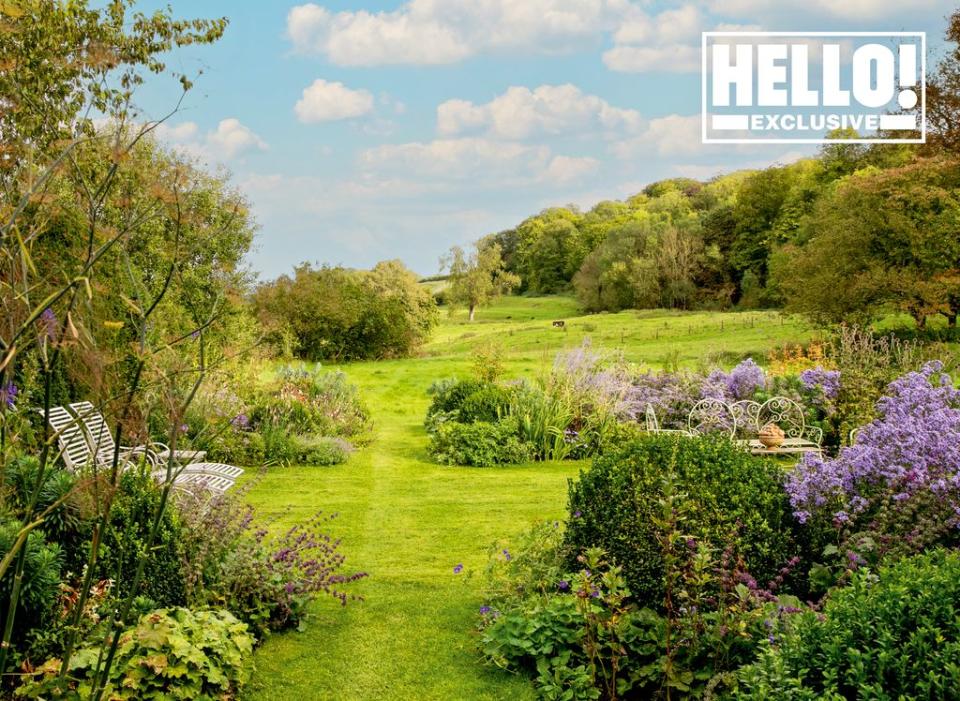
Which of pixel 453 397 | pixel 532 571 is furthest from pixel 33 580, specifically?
pixel 453 397

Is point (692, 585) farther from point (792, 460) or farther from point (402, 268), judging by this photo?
point (402, 268)

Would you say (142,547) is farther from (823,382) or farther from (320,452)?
(823,382)

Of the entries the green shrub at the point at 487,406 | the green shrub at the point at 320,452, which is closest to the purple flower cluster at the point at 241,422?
the green shrub at the point at 320,452

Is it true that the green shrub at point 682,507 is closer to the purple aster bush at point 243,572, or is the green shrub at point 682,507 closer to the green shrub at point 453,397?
the purple aster bush at point 243,572

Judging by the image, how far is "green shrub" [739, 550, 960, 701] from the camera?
9.68 feet

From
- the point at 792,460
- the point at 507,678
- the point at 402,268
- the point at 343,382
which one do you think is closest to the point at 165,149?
the point at 343,382

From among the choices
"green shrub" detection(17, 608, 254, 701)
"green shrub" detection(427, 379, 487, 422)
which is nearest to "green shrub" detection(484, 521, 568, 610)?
"green shrub" detection(17, 608, 254, 701)

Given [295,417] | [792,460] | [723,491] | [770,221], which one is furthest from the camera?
[770,221]

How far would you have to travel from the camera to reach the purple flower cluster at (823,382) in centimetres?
1107

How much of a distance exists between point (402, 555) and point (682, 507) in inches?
122

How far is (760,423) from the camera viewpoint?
36.7ft

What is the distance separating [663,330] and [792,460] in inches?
775

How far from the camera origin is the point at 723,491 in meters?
4.85

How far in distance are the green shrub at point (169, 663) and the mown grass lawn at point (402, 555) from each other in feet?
1.04
